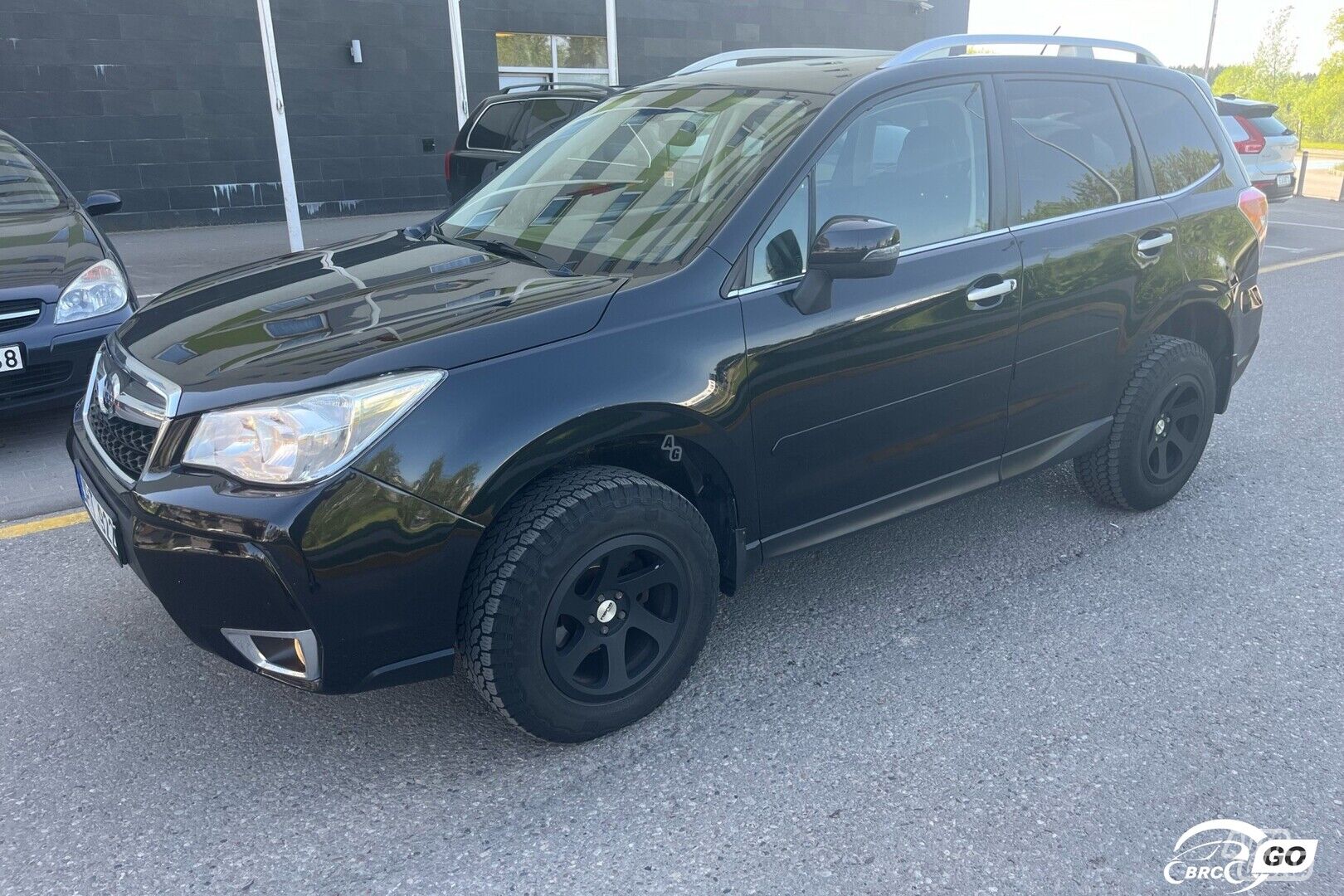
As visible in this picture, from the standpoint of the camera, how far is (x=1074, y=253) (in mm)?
3699

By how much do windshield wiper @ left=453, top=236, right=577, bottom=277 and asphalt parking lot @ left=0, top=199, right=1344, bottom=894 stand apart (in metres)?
1.26

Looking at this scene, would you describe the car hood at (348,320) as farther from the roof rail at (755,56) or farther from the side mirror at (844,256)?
A: the roof rail at (755,56)

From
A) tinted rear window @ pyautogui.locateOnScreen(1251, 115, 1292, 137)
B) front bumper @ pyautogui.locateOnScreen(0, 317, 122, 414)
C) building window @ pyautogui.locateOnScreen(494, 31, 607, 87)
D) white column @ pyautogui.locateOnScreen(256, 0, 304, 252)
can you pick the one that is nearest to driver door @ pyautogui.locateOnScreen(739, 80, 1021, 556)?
front bumper @ pyautogui.locateOnScreen(0, 317, 122, 414)

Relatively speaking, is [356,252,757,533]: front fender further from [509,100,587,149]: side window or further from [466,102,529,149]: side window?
[466,102,529,149]: side window

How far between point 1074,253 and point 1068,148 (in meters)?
Answer: 0.43

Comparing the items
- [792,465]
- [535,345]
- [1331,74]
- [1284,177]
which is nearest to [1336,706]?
[792,465]

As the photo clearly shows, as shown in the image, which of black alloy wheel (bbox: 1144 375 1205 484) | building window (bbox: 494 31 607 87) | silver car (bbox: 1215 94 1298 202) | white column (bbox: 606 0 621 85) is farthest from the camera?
building window (bbox: 494 31 607 87)

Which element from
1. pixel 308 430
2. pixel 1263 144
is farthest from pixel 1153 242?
pixel 1263 144

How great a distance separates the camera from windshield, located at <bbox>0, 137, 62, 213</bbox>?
19.8ft

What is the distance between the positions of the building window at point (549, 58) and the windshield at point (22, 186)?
895 centimetres

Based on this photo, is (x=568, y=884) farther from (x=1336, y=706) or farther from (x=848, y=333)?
(x=1336, y=706)

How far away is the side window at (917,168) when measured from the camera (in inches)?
127

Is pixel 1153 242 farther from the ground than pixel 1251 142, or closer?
farther from the ground

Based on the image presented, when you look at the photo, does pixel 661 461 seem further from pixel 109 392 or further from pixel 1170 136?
pixel 1170 136
